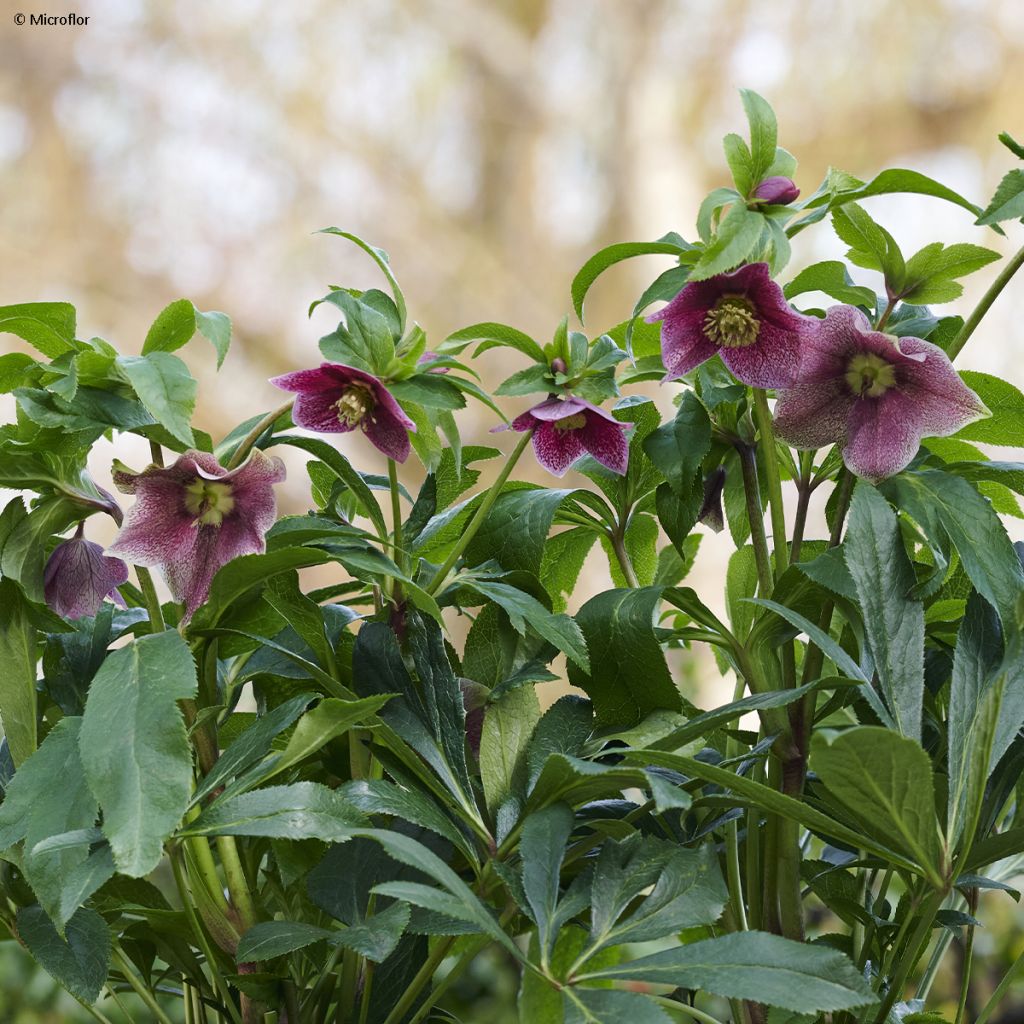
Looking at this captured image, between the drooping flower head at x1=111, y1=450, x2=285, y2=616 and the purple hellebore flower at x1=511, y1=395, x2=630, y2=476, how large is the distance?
82 mm

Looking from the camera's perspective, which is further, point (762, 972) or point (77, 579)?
point (77, 579)

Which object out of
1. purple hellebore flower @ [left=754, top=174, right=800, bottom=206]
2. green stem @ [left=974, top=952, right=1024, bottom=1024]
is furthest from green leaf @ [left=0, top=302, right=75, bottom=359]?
green stem @ [left=974, top=952, right=1024, bottom=1024]

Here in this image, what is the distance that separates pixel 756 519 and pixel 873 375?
0.20 ft

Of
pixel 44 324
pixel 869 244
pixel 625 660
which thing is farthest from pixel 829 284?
pixel 44 324

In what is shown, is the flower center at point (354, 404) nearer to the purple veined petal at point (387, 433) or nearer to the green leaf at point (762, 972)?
the purple veined petal at point (387, 433)

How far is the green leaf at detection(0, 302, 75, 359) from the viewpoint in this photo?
35 centimetres

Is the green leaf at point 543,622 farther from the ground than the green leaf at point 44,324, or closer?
closer

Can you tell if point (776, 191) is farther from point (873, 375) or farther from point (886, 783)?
point (886, 783)

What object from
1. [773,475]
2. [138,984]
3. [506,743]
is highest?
[773,475]

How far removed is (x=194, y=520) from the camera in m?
0.36

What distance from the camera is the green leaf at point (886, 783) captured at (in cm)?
25

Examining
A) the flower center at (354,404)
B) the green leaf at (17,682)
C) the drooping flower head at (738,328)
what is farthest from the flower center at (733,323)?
the green leaf at (17,682)

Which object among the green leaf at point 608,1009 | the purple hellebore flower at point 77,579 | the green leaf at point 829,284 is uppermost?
the green leaf at point 829,284

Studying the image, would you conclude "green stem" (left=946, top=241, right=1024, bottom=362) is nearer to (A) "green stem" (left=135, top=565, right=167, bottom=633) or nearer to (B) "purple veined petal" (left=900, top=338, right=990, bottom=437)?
(B) "purple veined petal" (left=900, top=338, right=990, bottom=437)
